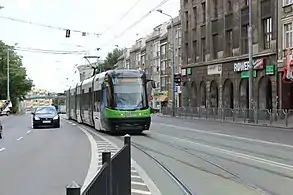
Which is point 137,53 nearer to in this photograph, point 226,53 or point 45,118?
point 226,53

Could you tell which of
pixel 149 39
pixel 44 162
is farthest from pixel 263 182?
pixel 149 39

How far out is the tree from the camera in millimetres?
102812

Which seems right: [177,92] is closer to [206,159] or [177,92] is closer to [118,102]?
[118,102]

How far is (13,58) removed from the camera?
108 m

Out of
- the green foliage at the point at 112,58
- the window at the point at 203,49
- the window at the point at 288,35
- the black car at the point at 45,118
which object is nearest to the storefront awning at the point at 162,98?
the window at the point at 203,49

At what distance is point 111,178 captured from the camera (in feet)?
20.9

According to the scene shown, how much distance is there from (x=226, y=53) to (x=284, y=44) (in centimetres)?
1265

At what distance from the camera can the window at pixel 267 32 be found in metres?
49.5

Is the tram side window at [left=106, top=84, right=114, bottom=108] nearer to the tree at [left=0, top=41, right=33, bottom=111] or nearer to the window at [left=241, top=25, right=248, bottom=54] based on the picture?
the window at [left=241, top=25, right=248, bottom=54]

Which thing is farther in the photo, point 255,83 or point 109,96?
point 255,83

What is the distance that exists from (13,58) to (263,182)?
328 ft

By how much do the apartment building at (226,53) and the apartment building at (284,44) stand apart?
3.29ft

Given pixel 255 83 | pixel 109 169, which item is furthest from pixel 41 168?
pixel 255 83

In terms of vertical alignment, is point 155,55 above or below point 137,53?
below
